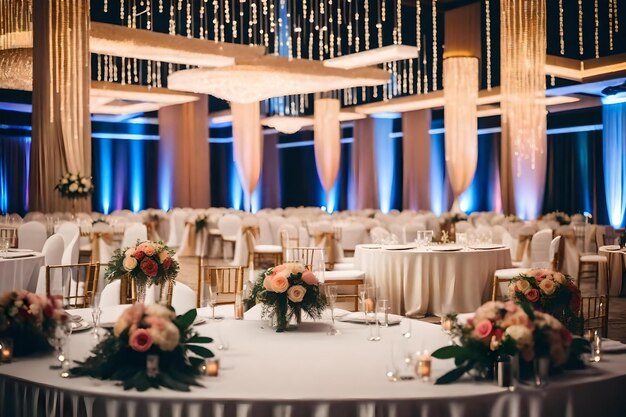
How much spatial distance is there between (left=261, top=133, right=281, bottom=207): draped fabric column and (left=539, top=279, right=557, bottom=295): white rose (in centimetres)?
2280

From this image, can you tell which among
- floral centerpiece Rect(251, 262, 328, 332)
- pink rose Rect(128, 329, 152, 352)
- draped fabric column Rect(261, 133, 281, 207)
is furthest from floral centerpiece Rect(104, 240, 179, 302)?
draped fabric column Rect(261, 133, 281, 207)

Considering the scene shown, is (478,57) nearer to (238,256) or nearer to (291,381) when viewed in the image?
(238,256)

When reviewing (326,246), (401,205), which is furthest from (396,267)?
(401,205)

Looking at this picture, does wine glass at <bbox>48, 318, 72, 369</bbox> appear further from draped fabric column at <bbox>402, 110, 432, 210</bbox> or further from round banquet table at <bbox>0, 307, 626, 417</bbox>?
draped fabric column at <bbox>402, 110, 432, 210</bbox>

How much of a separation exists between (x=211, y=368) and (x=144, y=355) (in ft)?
0.79

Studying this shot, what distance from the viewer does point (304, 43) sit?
17422mm

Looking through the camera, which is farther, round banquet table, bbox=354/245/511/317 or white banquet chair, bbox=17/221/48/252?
white banquet chair, bbox=17/221/48/252

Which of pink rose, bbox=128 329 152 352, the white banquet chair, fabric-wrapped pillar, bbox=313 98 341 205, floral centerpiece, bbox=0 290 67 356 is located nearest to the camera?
pink rose, bbox=128 329 152 352

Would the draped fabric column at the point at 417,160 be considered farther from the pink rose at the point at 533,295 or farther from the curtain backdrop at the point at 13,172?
the pink rose at the point at 533,295

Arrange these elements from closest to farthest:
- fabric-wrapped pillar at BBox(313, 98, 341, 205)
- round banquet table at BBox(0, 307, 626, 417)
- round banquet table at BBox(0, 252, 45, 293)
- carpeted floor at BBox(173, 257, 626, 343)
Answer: round banquet table at BBox(0, 307, 626, 417) → round banquet table at BBox(0, 252, 45, 293) → carpeted floor at BBox(173, 257, 626, 343) → fabric-wrapped pillar at BBox(313, 98, 341, 205)

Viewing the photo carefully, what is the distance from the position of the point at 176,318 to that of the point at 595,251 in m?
9.52

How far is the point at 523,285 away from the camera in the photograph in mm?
3709

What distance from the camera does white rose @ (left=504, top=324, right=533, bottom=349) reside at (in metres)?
2.48

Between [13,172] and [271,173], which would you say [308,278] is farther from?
[271,173]
